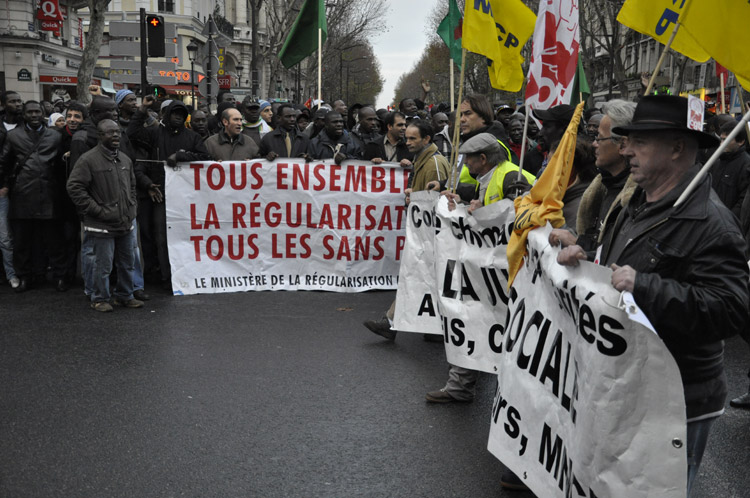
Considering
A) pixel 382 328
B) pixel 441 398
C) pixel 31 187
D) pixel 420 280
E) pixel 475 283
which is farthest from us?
pixel 31 187

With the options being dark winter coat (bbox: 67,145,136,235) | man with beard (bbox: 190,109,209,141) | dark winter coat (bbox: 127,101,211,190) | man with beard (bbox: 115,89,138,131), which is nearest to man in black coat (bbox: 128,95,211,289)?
dark winter coat (bbox: 127,101,211,190)

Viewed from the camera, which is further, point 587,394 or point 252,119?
point 252,119

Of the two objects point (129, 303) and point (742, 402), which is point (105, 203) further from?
point (742, 402)

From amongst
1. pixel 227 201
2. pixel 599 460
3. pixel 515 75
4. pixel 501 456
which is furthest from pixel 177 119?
pixel 599 460

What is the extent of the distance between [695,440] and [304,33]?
921 centimetres

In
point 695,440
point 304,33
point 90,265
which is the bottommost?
point 90,265

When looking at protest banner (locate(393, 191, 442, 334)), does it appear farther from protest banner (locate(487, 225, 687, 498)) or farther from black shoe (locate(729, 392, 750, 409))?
protest banner (locate(487, 225, 687, 498))

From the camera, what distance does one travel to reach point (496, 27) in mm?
6430

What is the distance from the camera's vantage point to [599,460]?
273 centimetres

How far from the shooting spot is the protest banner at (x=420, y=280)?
6.46 metres

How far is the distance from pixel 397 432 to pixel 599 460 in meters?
2.29

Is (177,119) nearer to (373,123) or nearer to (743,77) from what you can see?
(373,123)

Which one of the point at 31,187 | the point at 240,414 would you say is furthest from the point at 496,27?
the point at 31,187

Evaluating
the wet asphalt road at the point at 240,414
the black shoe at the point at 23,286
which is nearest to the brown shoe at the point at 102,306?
the wet asphalt road at the point at 240,414
